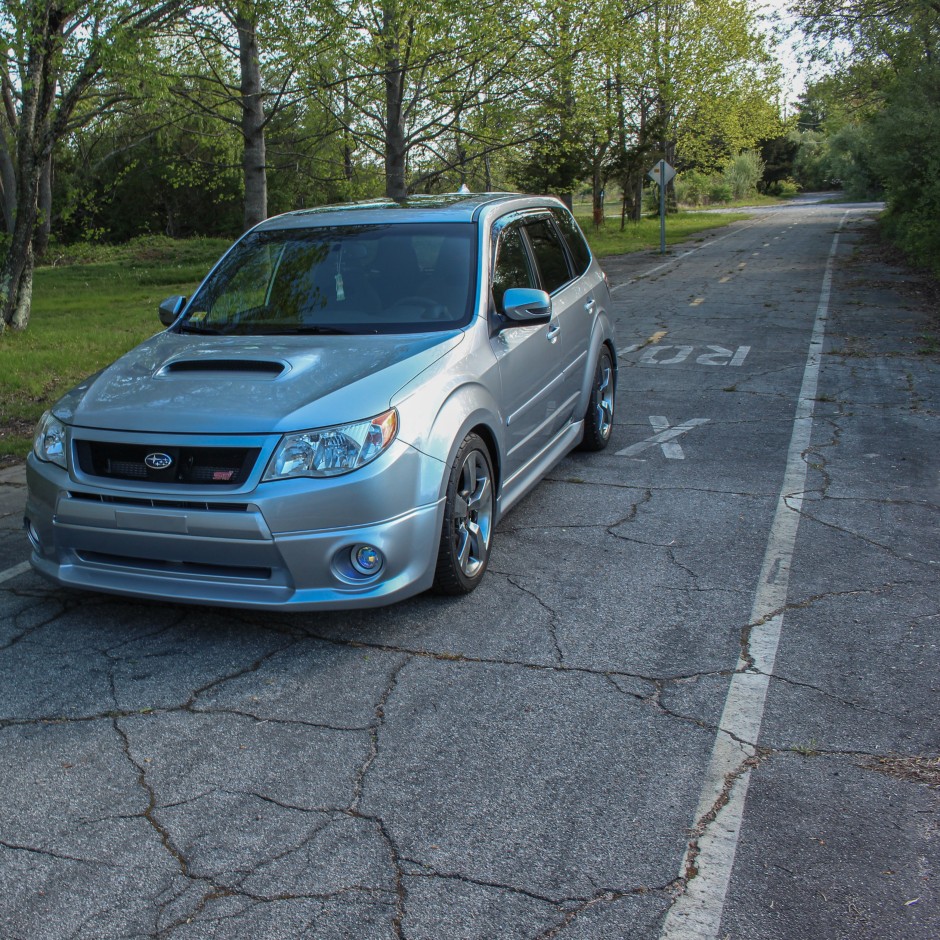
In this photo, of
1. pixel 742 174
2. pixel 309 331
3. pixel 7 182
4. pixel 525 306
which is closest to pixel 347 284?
pixel 309 331

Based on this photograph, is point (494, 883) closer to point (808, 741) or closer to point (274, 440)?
point (808, 741)

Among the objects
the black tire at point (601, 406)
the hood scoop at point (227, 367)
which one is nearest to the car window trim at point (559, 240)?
the black tire at point (601, 406)

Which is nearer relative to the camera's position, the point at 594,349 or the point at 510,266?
the point at 510,266

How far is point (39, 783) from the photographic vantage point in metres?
3.36

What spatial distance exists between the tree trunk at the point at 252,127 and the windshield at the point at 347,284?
1286 cm

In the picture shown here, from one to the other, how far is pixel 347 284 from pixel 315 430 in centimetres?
159

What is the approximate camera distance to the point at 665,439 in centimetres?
805

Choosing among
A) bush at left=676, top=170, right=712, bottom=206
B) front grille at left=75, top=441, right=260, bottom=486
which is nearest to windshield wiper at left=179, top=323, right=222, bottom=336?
front grille at left=75, top=441, right=260, bottom=486

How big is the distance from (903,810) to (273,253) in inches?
170

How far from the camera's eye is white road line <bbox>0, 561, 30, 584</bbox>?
5262 mm

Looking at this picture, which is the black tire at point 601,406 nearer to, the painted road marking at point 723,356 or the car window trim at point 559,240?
the car window trim at point 559,240

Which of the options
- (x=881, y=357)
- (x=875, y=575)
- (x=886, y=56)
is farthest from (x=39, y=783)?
(x=886, y=56)

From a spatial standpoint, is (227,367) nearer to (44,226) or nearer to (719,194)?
(44,226)

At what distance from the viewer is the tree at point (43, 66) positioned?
1138 centimetres
